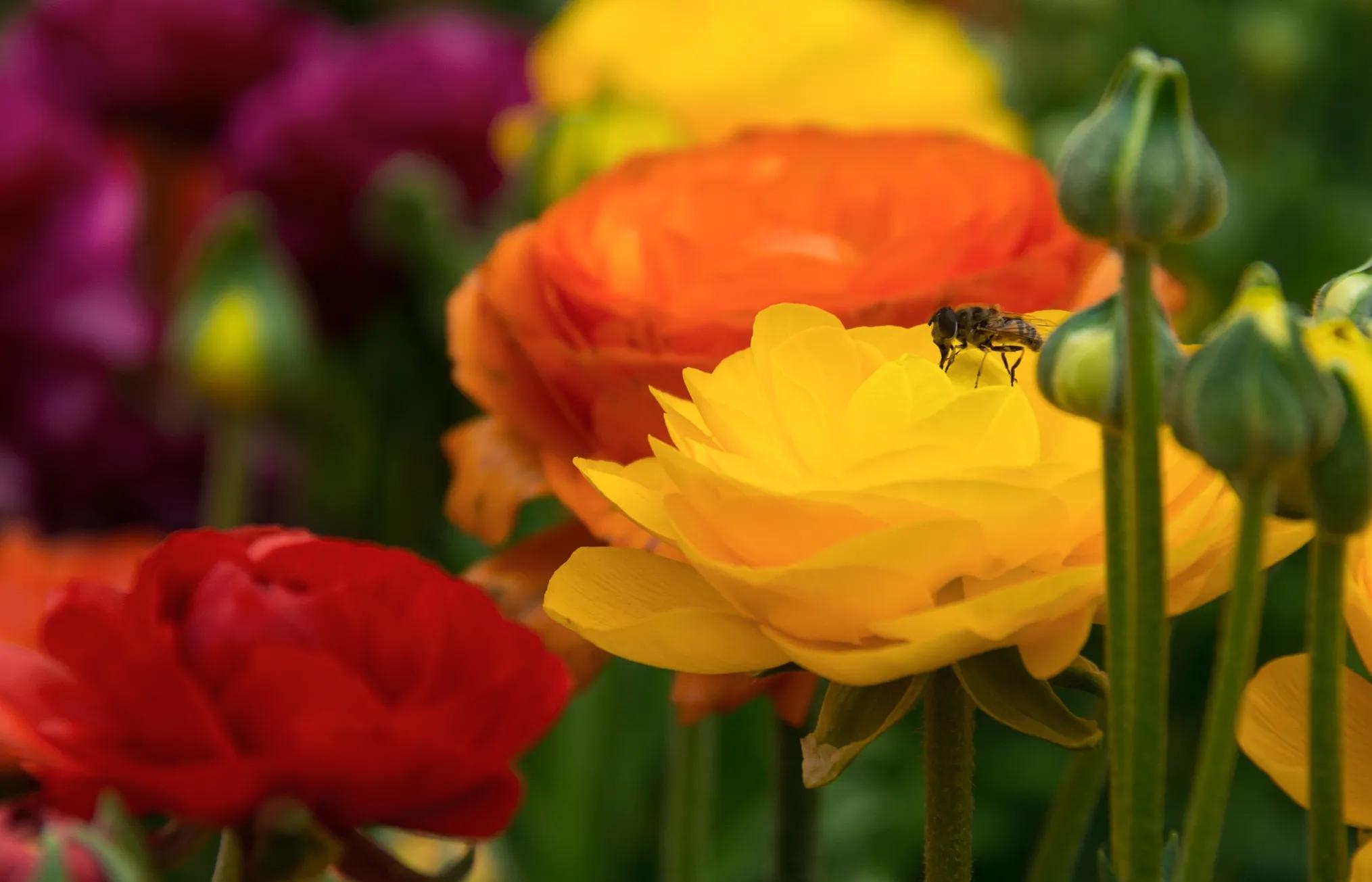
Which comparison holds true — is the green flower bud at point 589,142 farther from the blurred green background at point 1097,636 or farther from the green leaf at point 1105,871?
the green leaf at point 1105,871

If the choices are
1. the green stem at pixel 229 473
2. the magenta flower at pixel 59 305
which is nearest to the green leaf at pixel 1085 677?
the green stem at pixel 229 473

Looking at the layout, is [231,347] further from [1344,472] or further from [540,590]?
[1344,472]

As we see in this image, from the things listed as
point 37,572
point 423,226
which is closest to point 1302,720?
point 37,572

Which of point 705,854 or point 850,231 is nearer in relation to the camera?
point 850,231

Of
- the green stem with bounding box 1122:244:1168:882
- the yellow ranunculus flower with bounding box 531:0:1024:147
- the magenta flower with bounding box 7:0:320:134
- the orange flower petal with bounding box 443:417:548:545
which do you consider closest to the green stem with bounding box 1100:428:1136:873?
the green stem with bounding box 1122:244:1168:882

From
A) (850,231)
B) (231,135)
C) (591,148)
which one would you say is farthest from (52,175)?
(850,231)

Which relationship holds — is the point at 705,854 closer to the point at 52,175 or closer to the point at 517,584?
the point at 517,584

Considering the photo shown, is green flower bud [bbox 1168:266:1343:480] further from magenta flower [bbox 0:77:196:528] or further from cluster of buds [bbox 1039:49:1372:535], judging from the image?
magenta flower [bbox 0:77:196:528]
